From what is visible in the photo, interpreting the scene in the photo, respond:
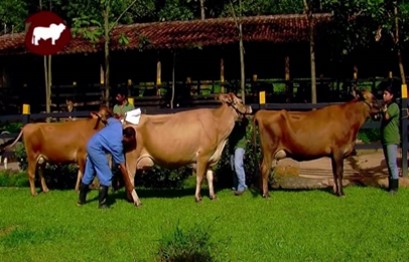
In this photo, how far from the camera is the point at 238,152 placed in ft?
44.0

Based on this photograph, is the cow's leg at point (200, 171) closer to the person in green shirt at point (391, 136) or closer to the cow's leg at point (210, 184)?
the cow's leg at point (210, 184)

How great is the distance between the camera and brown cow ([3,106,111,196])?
13.9 meters

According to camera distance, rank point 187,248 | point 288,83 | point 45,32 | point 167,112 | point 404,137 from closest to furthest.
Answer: point 187,248, point 404,137, point 167,112, point 45,32, point 288,83

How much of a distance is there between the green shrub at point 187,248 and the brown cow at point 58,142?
626 cm

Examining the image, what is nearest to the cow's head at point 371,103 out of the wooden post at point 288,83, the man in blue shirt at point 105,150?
the man in blue shirt at point 105,150

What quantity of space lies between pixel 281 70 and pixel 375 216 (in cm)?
1844

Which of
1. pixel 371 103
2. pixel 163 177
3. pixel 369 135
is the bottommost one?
pixel 163 177

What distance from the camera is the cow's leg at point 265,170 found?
12.8 meters

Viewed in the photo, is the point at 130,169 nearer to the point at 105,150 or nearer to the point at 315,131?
the point at 105,150

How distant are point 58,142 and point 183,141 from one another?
8.45ft

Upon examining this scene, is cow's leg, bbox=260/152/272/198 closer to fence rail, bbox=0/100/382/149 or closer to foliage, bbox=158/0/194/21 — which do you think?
fence rail, bbox=0/100/382/149

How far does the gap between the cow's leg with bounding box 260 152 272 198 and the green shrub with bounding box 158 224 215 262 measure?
5068 mm

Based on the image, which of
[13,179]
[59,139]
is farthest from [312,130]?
[13,179]

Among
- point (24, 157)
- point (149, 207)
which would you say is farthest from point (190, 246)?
point (24, 157)
